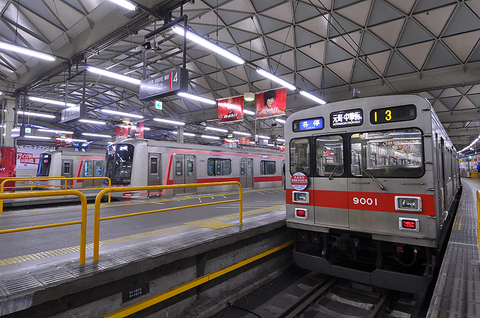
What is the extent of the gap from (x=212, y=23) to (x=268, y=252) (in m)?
11.9

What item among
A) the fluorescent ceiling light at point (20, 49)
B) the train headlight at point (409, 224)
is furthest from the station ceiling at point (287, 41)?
the train headlight at point (409, 224)

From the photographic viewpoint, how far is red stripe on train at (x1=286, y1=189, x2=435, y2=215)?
4.08 metres

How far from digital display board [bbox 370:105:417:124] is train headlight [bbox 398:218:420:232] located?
5.14ft

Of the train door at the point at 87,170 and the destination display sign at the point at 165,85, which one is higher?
the destination display sign at the point at 165,85

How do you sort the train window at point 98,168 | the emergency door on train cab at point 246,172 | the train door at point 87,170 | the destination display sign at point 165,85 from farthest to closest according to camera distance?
the train window at point 98,168, the train door at point 87,170, the emergency door on train cab at point 246,172, the destination display sign at point 165,85

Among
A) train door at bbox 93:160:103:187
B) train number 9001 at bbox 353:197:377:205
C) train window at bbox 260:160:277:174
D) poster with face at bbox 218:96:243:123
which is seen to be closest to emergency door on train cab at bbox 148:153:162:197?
Answer: poster with face at bbox 218:96:243:123

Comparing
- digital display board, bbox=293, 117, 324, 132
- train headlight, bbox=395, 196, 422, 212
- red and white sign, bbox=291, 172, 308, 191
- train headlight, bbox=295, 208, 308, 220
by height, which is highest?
digital display board, bbox=293, 117, 324, 132

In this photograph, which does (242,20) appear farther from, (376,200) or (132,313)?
(132,313)

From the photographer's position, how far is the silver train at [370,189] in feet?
13.6

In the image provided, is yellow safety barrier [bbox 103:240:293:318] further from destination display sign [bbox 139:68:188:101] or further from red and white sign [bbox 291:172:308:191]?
destination display sign [bbox 139:68:188:101]

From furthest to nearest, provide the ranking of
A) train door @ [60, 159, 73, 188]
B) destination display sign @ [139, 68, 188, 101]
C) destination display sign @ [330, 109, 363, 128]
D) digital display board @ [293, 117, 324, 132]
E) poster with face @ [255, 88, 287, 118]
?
1. train door @ [60, 159, 73, 188]
2. poster with face @ [255, 88, 287, 118]
3. destination display sign @ [139, 68, 188, 101]
4. digital display board @ [293, 117, 324, 132]
5. destination display sign @ [330, 109, 363, 128]

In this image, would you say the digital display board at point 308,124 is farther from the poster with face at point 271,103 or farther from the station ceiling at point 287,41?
the poster with face at point 271,103

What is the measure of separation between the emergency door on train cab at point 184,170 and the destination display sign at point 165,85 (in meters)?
4.45

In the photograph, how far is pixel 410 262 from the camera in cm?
474
